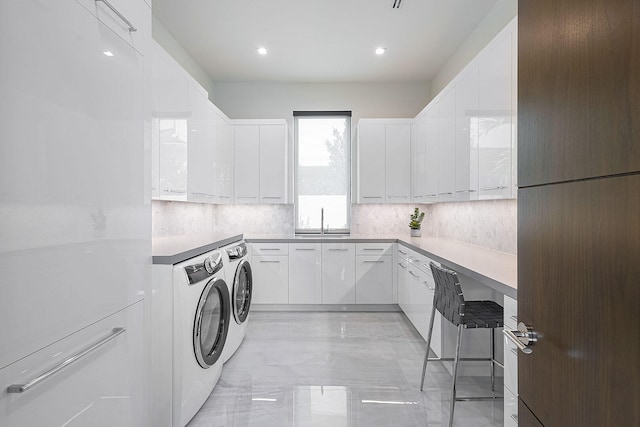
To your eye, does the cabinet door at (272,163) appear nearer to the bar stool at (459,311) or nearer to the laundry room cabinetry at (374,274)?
the laundry room cabinetry at (374,274)

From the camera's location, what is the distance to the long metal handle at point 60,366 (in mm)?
887

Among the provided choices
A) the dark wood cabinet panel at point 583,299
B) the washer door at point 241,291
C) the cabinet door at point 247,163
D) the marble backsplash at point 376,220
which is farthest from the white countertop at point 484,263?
the cabinet door at point 247,163

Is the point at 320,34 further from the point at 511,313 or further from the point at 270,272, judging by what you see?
the point at 511,313

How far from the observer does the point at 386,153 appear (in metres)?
4.67

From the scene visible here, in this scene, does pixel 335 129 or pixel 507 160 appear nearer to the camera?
pixel 507 160

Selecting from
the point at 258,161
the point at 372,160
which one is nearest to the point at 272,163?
the point at 258,161

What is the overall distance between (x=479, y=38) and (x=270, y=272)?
323cm

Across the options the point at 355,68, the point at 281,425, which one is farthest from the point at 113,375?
the point at 355,68

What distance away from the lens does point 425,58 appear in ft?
13.6

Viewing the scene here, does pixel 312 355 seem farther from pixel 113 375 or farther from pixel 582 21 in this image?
pixel 582 21

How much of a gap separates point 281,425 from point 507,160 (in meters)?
2.04

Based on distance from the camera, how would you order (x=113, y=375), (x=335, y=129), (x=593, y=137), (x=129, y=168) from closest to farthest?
(x=593, y=137), (x=113, y=375), (x=129, y=168), (x=335, y=129)

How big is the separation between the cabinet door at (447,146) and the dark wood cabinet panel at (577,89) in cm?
234

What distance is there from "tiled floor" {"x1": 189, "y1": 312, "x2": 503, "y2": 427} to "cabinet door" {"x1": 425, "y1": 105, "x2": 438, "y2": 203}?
144 centimetres
